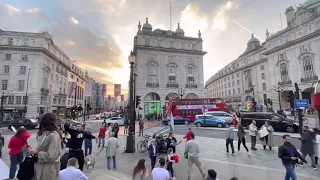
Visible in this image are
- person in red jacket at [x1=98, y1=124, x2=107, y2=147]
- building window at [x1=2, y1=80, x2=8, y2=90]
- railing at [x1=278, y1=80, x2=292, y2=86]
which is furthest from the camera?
railing at [x1=278, y1=80, x2=292, y2=86]

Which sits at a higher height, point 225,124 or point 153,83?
point 153,83

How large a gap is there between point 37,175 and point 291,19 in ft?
211

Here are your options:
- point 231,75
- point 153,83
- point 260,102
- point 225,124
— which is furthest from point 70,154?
point 231,75

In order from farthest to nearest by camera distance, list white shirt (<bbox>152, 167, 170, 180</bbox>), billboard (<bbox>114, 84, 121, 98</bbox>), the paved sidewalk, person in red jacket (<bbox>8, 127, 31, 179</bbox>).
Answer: billboard (<bbox>114, 84, 121, 98</bbox>) → the paved sidewalk → person in red jacket (<bbox>8, 127, 31, 179</bbox>) → white shirt (<bbox>152, 167, 170, 180</bbox>)

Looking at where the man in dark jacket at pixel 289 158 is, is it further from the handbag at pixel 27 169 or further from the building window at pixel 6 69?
the building window at pixel 6 69

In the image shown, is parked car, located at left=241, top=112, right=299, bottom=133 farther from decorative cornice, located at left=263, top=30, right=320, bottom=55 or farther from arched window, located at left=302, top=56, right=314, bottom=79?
decorative cornice, located at left=263, top=30, right=320, bottom=55

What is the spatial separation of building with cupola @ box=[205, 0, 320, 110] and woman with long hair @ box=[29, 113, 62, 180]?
45.5 metres

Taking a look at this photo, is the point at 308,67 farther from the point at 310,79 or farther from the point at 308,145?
the point at 308,145

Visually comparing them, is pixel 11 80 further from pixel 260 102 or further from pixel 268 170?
pixel 260 102

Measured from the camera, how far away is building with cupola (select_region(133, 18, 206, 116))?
47250 millimetres

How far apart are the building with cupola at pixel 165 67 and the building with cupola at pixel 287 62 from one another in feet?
62.7

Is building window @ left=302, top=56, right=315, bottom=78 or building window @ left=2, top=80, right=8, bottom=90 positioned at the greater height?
building window @ left=302, top=56, right=315, bottom=78

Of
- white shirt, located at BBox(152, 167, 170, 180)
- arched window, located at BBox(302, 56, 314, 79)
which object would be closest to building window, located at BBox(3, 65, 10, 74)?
white shirt, located at BBox(152, 167, 170, 180)

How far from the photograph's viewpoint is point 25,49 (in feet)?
135
